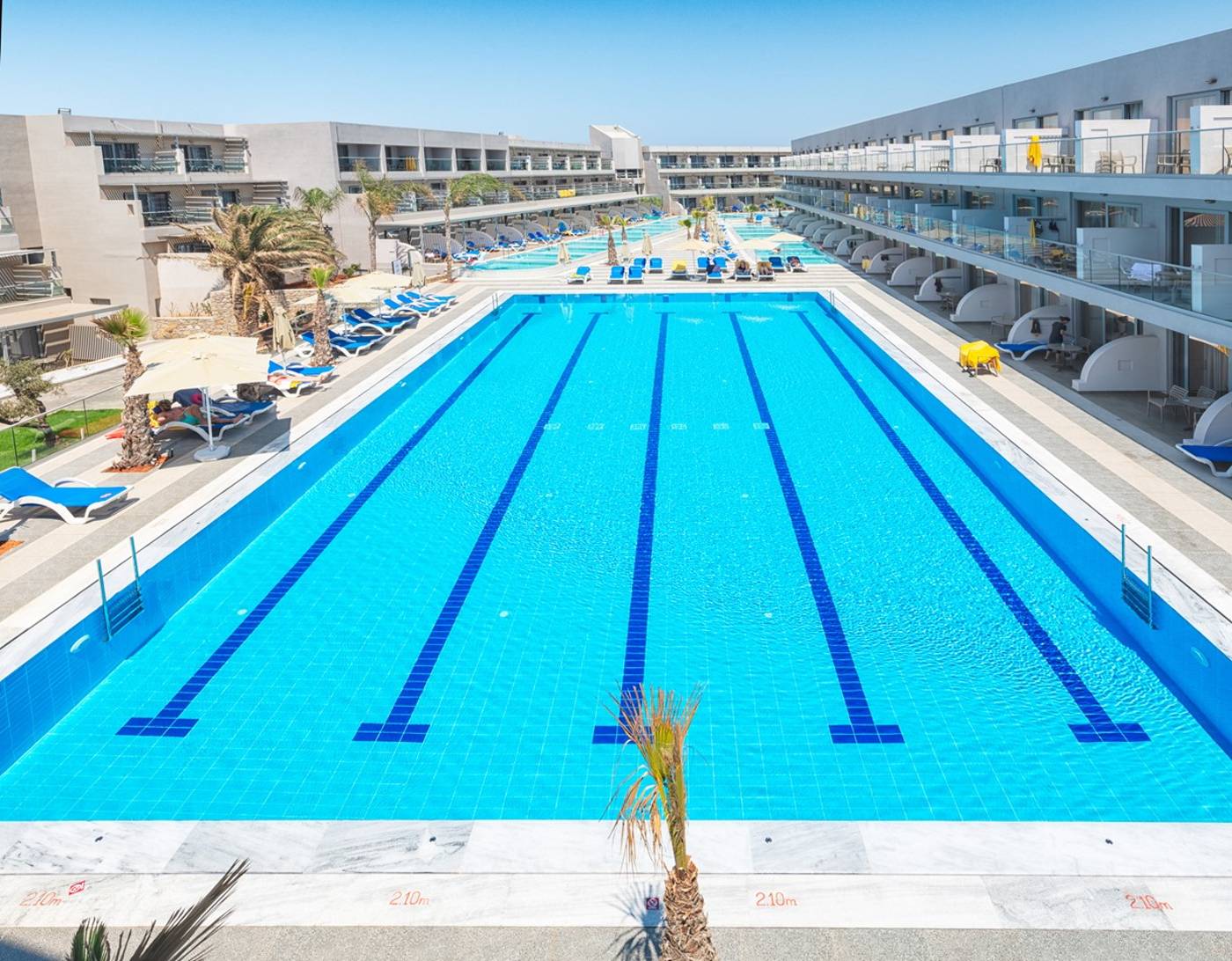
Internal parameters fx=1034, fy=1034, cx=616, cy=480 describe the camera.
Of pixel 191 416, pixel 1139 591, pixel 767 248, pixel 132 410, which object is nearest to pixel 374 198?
pixel 767 248

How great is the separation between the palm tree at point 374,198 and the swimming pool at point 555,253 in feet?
12.3

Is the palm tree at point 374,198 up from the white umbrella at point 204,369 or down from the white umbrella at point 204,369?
up

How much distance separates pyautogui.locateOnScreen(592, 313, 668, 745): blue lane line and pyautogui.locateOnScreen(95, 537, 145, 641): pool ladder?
4269mm

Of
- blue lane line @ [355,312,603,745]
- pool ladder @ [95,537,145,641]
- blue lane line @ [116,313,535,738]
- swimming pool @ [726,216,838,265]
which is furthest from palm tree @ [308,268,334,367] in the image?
swimming pool @ [726,216,838,265]

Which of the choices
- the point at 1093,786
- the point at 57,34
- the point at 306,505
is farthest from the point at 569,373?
the point at 57,34

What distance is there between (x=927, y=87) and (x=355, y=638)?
63.2 metres

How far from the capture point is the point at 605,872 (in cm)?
551

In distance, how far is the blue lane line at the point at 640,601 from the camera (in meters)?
7.45

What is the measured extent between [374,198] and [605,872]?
32763 mm

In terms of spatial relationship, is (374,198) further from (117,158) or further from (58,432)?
(58,432)

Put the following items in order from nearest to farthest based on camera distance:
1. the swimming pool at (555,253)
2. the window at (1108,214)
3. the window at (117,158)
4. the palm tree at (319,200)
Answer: the window at (1108,214) → the window at (117,158) → the palm tree at (319,200) → the swimming pool at (555,253)

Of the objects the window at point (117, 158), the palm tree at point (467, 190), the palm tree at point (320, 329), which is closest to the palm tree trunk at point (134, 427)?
the palm tree at point (320, 329)

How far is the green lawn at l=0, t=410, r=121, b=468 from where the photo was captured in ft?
43.8

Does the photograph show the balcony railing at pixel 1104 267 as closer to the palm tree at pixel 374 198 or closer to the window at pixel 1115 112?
the window at pixel 1115 112
